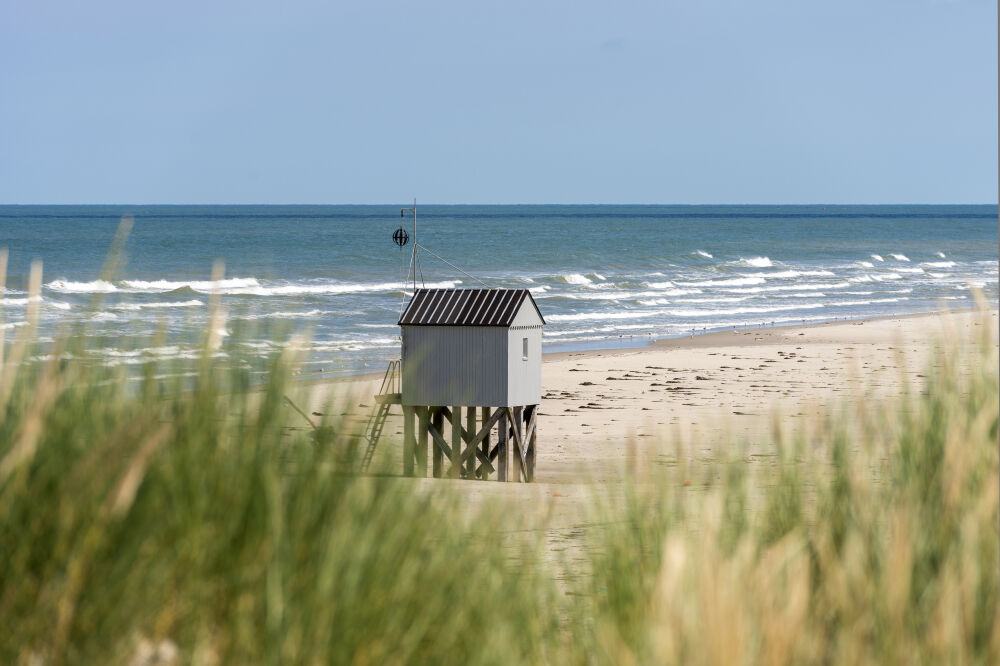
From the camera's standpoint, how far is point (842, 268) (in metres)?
73.1

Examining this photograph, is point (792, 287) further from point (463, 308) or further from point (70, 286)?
point (463, 308)

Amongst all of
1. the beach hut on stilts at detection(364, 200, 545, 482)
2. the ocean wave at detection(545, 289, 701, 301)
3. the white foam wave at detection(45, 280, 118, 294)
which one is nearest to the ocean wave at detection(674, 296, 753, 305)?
the ocean wave at detection(545, 289, 701, 301)

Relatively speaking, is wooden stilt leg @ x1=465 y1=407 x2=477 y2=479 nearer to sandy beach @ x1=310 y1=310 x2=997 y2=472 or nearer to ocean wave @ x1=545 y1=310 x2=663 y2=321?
sandy beach @ x1=310 y1=310 x2=997 y2=472

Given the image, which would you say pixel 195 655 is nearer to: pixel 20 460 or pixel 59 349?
pixel 20 460

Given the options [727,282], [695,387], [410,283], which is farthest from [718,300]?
[695,387]

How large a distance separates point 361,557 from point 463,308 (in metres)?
11.7

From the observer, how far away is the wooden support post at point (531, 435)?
17.7m

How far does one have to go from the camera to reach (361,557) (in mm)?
4742

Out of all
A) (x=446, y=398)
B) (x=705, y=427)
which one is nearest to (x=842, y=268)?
(x=705, y=427)

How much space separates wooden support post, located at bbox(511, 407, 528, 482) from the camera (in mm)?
17234

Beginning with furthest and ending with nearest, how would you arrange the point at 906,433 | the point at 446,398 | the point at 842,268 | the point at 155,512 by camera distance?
1. the point at 842,268
2. the point at 446,398
3. the point at 906,433
4. the point at 155,512

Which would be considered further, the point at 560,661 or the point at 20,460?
the point at 560,661

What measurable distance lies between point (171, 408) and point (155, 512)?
659 millimetres

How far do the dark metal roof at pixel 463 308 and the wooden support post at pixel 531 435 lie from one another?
1.82 meters
